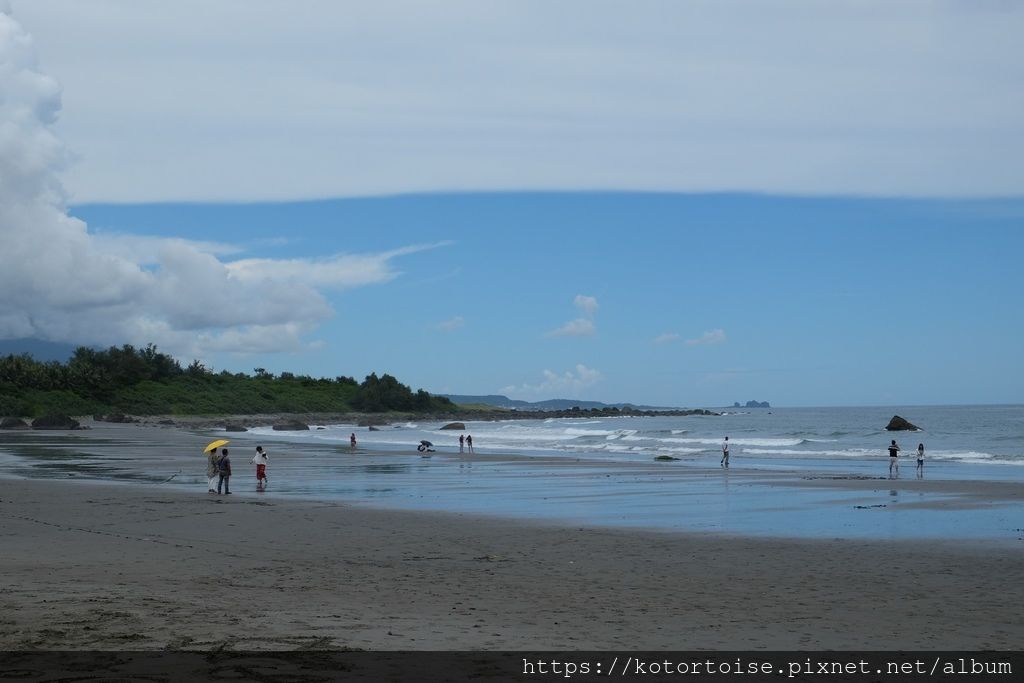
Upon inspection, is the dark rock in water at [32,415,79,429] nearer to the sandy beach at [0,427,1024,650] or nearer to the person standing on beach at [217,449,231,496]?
the person standing on beach at [217,449,231,496]

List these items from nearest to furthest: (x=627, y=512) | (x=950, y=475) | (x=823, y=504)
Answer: (x=627, y=512) → (x=823, y=504) → (x=950, y=475)

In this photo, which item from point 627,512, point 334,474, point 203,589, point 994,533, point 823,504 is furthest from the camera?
point 334,474

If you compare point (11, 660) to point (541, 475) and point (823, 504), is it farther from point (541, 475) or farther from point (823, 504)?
point (541, 475)

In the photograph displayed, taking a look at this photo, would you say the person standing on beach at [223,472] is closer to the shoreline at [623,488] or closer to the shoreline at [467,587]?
the shoreline at [623,488]

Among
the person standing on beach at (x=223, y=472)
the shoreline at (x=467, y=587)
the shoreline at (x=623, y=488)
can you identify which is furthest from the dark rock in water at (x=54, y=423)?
the shoreline at (x=467, y=587)

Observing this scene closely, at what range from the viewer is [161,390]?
119250mm

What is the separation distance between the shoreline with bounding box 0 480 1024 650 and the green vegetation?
8722 cm

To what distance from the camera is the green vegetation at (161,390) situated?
104m

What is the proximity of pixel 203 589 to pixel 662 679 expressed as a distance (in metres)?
6.35

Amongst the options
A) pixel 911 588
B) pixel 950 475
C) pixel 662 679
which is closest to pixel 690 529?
pixel 911 588

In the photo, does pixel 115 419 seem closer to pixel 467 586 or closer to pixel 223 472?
pixel 223 472

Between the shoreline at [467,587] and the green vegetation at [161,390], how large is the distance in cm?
8722

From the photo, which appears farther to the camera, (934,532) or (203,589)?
Result: (934,532)

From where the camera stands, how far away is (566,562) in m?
15.4
